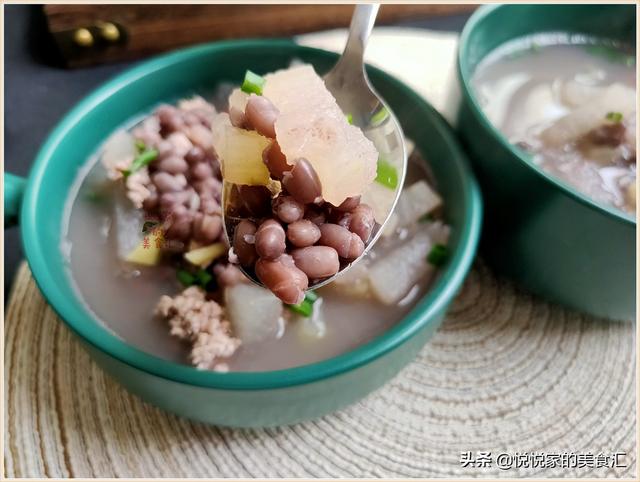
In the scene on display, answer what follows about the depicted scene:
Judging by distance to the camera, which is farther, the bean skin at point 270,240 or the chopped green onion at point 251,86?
the chopped green onion at point 251,86

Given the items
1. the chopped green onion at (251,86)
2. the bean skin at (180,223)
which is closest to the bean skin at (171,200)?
the bean skin at (180,223)

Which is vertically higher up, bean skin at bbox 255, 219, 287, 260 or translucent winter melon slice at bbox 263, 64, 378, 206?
translucent winter melon slice at bbox 263, 64, 378, 206

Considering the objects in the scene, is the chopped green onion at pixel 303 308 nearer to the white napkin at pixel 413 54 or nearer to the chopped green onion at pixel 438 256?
the chopped green onion at pixel 438 256

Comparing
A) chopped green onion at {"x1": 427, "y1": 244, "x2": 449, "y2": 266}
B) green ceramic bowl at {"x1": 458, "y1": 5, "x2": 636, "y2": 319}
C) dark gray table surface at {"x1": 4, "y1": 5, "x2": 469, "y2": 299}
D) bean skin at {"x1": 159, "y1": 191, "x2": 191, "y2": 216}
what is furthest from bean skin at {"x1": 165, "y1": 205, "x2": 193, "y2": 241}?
dark gray table surface at {"x1": 4, "y1": 5, "x2": 469, "y2": 299}

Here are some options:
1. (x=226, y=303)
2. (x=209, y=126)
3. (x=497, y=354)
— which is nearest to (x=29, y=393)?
(x=226, y=303)

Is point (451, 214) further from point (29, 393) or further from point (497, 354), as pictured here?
point (29, 393)

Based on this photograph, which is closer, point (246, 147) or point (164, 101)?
point (246, 147)

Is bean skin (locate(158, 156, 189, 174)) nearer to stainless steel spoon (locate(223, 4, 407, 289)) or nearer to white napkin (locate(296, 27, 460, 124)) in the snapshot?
stainless steel spoon (locate(223, 4, 407, 289))
